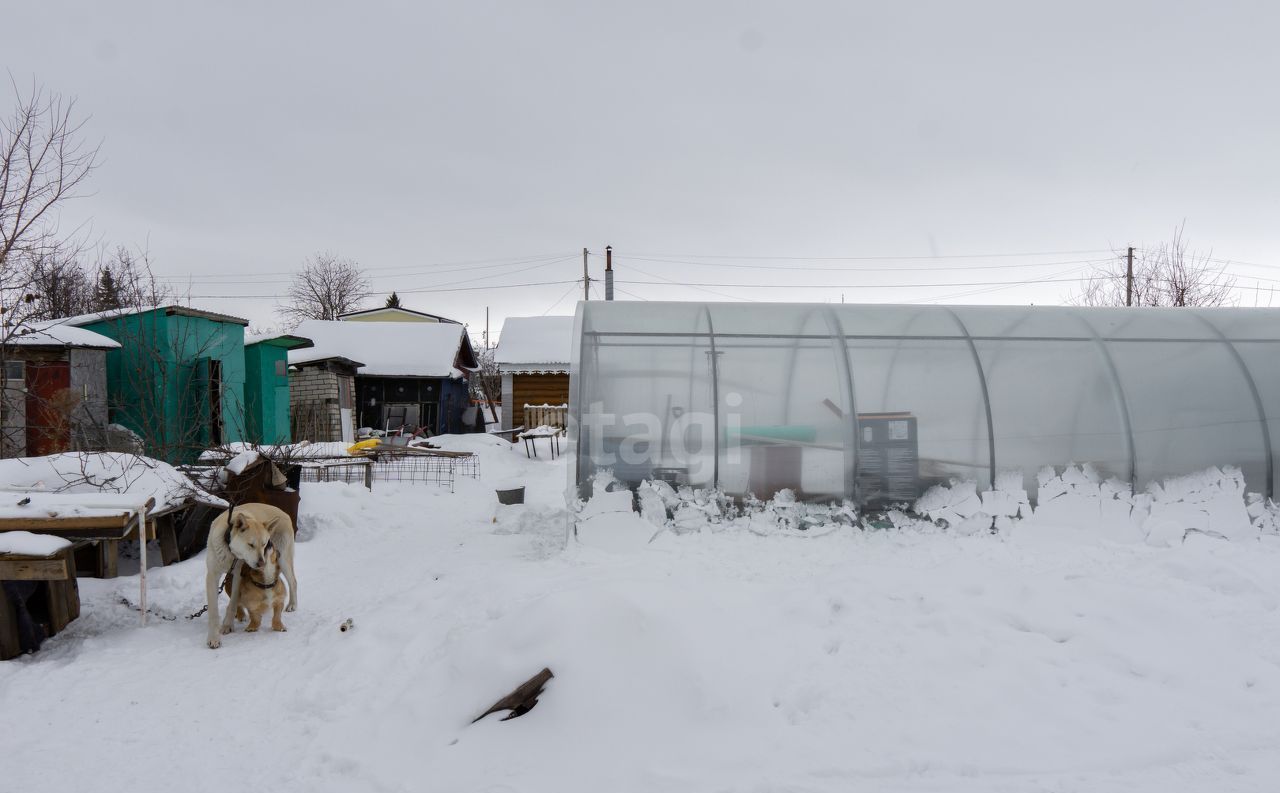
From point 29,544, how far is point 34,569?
200mm

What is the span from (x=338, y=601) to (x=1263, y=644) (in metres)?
6.57

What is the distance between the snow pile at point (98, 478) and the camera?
253 inches

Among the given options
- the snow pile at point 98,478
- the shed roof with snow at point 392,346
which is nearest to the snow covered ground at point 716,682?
the snow pile at point 98,478

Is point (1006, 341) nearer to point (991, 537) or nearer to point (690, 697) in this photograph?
point (991, 537)

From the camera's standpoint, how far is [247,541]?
17.1 feet

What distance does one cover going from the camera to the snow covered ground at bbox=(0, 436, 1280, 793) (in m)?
3.34

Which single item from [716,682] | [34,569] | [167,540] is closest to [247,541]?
[34,569]

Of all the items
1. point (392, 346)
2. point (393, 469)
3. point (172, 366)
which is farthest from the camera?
point (392, 346)

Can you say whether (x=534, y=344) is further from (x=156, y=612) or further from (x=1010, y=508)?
(x=1010, y=508)

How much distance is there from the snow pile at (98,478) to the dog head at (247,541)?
5.05ft

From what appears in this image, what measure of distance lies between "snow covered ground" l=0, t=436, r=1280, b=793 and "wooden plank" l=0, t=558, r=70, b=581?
1.85 ft

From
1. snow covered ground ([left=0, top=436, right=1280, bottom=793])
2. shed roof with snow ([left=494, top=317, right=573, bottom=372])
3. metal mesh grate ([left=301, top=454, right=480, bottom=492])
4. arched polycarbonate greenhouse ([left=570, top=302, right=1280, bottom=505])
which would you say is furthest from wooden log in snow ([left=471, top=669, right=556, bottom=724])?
shed roof with snow ([left=494, top=317, right=573, bottom=372])

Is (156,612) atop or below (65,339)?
below

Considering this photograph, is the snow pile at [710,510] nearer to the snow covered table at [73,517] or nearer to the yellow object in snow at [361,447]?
the snow covered table at [73,517]
